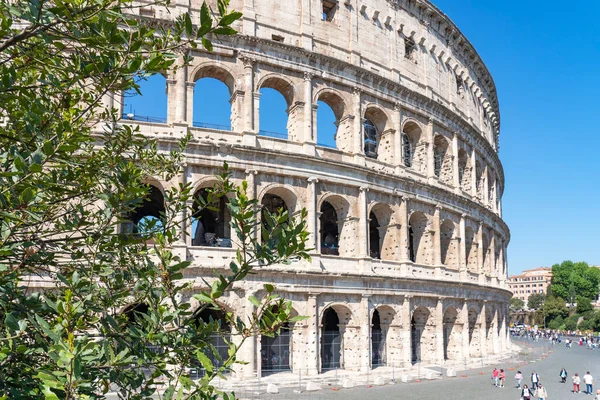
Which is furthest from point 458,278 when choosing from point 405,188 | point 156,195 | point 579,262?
point 579,262

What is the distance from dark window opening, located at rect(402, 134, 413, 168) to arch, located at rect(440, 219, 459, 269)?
3.50m

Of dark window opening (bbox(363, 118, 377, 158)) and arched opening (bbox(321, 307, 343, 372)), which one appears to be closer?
arched opening (bbox(321, 307, 343, 372))

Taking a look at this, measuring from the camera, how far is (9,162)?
455 cm

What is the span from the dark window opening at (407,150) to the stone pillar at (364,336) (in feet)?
27.2

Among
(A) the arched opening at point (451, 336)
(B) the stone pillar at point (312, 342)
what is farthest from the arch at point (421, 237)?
(B) the stone pillar at point (312, 342)

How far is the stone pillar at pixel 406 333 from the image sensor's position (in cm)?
2328

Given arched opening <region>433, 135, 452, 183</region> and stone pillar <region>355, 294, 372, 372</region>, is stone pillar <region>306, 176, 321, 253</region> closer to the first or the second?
stone pillar <region>355, 294, 372, 372</region>

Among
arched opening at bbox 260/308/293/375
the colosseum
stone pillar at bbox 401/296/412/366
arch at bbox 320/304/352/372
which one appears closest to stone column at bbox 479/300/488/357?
the colosseum

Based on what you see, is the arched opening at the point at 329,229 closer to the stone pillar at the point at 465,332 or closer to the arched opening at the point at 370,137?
the arched opening at the point at 370,137

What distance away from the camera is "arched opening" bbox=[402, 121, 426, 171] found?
88.6 feet

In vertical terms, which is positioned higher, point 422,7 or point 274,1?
point 422,7

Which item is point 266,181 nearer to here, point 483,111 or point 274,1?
point 274,1

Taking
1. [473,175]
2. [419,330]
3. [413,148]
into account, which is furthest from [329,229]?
[473,175]

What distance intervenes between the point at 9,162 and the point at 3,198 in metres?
0.82
